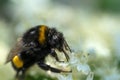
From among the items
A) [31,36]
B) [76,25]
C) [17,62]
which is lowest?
[76,25]

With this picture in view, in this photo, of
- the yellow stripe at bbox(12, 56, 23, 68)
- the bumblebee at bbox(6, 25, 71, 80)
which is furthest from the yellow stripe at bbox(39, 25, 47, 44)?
the yellow stripe at bbox(12, 56, 23, 68)

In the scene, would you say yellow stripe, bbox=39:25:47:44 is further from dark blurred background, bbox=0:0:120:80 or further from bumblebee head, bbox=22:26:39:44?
dark blurred background, bbox=0:0:120:80

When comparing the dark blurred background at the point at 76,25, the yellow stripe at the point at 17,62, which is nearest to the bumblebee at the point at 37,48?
the yellow stripe at the point at 17,62

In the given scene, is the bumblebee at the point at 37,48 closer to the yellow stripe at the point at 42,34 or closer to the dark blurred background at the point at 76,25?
the yellow stripe at the point at 42,34

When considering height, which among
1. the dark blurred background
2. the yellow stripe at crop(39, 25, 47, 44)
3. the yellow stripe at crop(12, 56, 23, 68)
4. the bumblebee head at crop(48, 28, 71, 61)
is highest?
the yellow stripe at crop(39, 25, 47, 44)

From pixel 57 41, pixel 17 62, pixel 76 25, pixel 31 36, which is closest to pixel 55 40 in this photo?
pixel 57 41

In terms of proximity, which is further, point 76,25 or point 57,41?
point 76,25

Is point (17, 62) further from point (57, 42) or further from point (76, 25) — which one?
point (76, 25)

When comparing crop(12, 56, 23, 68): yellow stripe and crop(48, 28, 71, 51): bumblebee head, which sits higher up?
crop(48, 28, 71, 51): bumblebee head
